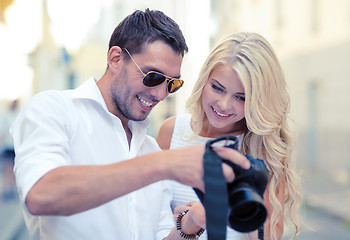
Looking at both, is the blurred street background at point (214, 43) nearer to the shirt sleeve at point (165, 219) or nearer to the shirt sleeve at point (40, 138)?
the shirt sleeve at point (165, 219)

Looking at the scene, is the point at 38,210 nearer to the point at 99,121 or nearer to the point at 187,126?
the point at 99,121

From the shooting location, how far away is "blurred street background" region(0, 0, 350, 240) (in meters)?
7.33

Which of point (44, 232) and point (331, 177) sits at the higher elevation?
point (44, 232)

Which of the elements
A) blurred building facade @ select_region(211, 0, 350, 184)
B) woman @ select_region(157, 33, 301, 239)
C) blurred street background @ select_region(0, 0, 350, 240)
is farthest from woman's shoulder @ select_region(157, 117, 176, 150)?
blurred building facade @ select_region(211, 0, 350, 184)

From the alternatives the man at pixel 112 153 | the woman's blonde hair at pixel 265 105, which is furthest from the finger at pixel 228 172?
the woman's blonde hair at pixel 265 105

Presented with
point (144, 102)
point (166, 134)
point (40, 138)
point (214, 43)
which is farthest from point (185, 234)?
point (214, 43)

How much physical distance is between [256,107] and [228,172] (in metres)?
1.11

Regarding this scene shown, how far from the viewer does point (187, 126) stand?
2.55 metres

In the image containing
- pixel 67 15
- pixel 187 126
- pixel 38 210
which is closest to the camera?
pixel 38 210

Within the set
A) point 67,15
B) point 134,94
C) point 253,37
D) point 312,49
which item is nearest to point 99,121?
point 134,94

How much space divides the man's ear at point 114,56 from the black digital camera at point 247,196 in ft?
2.85

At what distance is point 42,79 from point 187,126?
8147mm

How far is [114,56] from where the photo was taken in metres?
1.85

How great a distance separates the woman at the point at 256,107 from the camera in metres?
2.12
